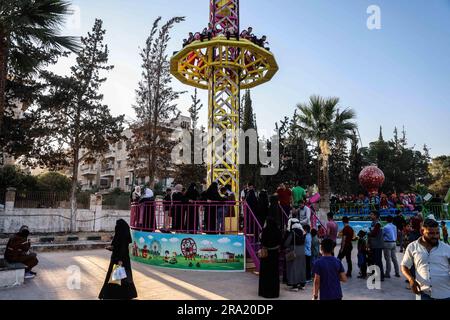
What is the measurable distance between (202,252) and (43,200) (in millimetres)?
16415

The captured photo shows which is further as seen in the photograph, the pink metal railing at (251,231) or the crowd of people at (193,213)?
the crowd of people at (193,213)

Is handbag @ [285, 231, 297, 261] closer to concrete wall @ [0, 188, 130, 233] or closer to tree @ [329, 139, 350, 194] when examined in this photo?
concrete wall @ [0, 188, 130, 233]

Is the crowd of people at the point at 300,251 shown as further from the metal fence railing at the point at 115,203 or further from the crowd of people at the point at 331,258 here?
the metal fence railing at the point at 115,203

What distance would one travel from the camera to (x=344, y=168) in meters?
35.9

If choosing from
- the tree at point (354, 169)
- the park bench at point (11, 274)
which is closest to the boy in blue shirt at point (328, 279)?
the park bench at point (11, 274)

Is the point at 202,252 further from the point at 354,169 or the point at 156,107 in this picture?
the point at 354,169

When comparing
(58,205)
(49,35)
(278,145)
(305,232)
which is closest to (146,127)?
(58,205)

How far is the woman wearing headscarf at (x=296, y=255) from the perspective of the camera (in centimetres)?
737

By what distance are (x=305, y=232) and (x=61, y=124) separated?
21.4 m

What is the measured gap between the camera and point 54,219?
21.5m

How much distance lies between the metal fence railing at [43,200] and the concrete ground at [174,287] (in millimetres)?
12908

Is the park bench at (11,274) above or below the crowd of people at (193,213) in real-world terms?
below

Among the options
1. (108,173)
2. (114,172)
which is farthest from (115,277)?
(108,173)
